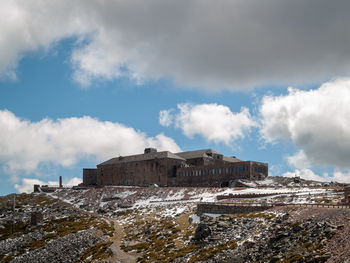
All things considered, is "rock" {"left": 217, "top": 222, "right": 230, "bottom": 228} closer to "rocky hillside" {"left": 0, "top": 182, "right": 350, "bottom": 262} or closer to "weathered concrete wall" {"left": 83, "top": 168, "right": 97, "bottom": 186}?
"rocky hillside" {"left": 0, "top": 182, "right": 350, "bottom": 262}

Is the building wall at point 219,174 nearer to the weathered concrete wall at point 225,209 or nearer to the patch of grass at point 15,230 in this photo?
the weathered concrete wall at point 225,209

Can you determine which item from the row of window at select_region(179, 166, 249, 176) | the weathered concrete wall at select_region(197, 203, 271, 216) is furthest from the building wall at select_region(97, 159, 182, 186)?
the weathered concrete wall at select_region(197, 203, 271, 216)

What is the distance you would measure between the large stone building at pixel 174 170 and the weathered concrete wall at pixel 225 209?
4235 centimetres

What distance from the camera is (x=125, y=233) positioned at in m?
71.4

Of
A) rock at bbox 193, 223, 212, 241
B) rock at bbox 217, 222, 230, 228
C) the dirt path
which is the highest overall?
rock at bbox 217, 222, 230, 228

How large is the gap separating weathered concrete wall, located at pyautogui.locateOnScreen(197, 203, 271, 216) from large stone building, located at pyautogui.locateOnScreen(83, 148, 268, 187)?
139ft

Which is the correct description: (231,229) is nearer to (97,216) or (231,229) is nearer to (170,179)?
(97,216)

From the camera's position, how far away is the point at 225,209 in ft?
215

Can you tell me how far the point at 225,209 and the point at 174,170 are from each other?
66.2m

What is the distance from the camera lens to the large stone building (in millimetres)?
115938

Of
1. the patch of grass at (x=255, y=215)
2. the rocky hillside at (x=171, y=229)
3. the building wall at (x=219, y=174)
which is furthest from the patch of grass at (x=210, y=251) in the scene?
the building wall at (x=219, y=174)

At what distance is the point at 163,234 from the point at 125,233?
11.4 meters

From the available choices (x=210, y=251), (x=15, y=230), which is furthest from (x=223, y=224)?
(x=15, y=230)

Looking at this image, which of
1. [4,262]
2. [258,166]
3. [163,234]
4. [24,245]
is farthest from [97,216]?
[258,166]
